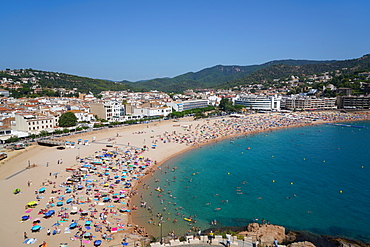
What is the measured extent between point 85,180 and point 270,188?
14.0 metres

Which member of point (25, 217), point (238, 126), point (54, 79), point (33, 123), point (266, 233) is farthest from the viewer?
point (54, 79)

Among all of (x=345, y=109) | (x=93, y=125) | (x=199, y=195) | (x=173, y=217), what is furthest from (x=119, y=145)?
(x=345, y=109)

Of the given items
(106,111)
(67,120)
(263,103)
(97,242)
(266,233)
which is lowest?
(266,233)

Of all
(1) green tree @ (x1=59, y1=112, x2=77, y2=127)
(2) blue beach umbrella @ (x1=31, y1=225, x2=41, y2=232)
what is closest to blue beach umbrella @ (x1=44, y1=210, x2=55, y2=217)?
(2) blue beach umbrella @ (x1=31, y1=225, x2=41, y2=232)

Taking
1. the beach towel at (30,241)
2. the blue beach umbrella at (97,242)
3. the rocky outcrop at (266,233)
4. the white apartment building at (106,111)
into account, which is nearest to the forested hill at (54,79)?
the white apartment building at (106,111)

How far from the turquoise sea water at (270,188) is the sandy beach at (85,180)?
176cm

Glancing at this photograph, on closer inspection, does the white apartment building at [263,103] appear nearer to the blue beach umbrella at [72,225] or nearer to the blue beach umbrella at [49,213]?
the blue beach umbrella at [49,213]

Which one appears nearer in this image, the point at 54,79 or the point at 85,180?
the point at 85,180

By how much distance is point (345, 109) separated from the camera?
2574 inches

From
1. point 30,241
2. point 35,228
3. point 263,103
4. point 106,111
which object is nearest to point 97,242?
point 30,241

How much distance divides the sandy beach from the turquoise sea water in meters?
1.76

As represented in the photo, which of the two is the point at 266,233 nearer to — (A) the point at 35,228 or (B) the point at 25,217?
(A) the point at 35,228

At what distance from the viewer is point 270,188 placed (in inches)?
782

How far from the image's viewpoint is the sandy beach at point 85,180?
13.0 m
